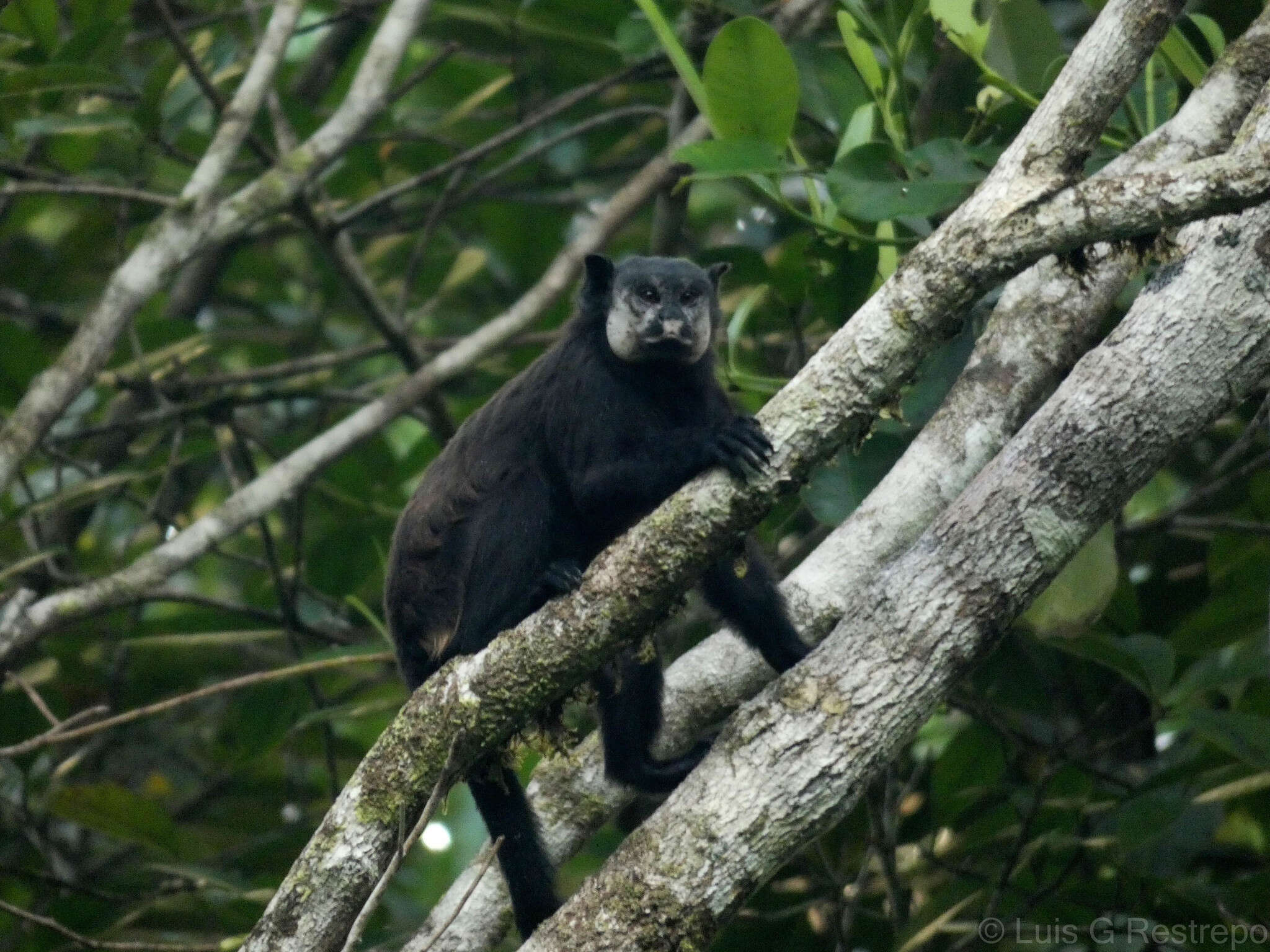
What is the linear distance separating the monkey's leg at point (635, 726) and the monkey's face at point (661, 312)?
977 millimetres

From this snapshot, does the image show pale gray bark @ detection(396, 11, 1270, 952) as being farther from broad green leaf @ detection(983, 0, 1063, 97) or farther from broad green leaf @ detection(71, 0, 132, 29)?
broad green leaf @ detection(71, 0, 132, 29)

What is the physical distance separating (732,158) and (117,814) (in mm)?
3032

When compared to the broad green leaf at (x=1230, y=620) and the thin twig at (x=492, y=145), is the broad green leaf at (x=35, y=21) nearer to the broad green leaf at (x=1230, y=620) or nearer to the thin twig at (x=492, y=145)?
the thin twig at (x=492, y=145)

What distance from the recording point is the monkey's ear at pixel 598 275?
488 cm

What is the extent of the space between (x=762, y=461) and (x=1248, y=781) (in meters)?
2.60

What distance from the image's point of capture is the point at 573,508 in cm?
444

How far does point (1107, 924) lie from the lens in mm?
4387

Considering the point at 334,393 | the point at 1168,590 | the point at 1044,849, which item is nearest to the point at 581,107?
the point at 334,393

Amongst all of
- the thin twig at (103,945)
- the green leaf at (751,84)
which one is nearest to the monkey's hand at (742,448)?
the green leaf at (751,84)

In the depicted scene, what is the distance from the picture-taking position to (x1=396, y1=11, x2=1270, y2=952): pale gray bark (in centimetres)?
389

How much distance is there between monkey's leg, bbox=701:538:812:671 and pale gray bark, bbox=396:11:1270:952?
5 cm

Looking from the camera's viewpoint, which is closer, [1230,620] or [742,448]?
[742,448]

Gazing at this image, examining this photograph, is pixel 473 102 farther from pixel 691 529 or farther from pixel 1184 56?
pixel 691 529

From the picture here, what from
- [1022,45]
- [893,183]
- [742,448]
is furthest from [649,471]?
[1022,45]
